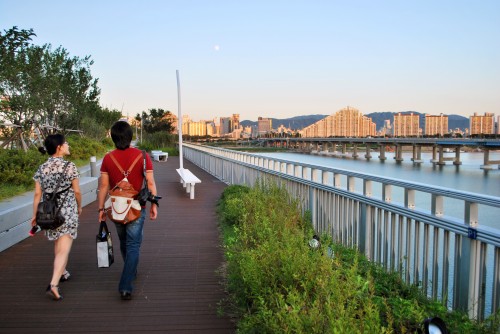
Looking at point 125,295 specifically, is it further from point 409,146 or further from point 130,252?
point 409,146

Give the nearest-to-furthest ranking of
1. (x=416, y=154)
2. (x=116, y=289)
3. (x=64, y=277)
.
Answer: (x=116, y=289), (x=64, y=277), (x=416, y=154)

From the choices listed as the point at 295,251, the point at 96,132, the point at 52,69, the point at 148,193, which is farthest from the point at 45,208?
the point at 96,132

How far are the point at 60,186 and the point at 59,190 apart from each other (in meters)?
0.05

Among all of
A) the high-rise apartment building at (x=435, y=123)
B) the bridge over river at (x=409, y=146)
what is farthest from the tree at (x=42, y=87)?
the high-rise apartment building at (x=435, y=123)

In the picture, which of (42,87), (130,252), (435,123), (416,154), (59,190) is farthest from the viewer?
(435,123)

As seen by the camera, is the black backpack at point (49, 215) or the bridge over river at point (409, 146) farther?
the bridge over river at point (409, 146)

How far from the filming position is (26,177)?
12414mm

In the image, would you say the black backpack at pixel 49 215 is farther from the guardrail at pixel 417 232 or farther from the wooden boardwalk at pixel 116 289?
the guardrail at pixel 417 232

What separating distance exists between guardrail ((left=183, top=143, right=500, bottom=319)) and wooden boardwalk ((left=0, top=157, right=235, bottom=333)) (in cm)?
177

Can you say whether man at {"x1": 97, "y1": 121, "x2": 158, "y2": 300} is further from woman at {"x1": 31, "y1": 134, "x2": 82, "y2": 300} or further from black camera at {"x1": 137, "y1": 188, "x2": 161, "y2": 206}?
woman at {"x1": 31, "y1": 134, "x2": 82, "y2": 300}

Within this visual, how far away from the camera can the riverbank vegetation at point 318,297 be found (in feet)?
11.0

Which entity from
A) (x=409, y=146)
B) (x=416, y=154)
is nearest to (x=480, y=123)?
(x=409, y=146)

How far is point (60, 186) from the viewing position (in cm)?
541

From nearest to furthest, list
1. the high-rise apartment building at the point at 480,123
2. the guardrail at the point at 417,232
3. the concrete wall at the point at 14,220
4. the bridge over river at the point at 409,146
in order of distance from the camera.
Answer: the guardrail at the point at 417,232 < the concrete wall at the point at 14,220 < the bridge over river at the point at 409,146 < the high-rise apartment building at the point at 480,123
